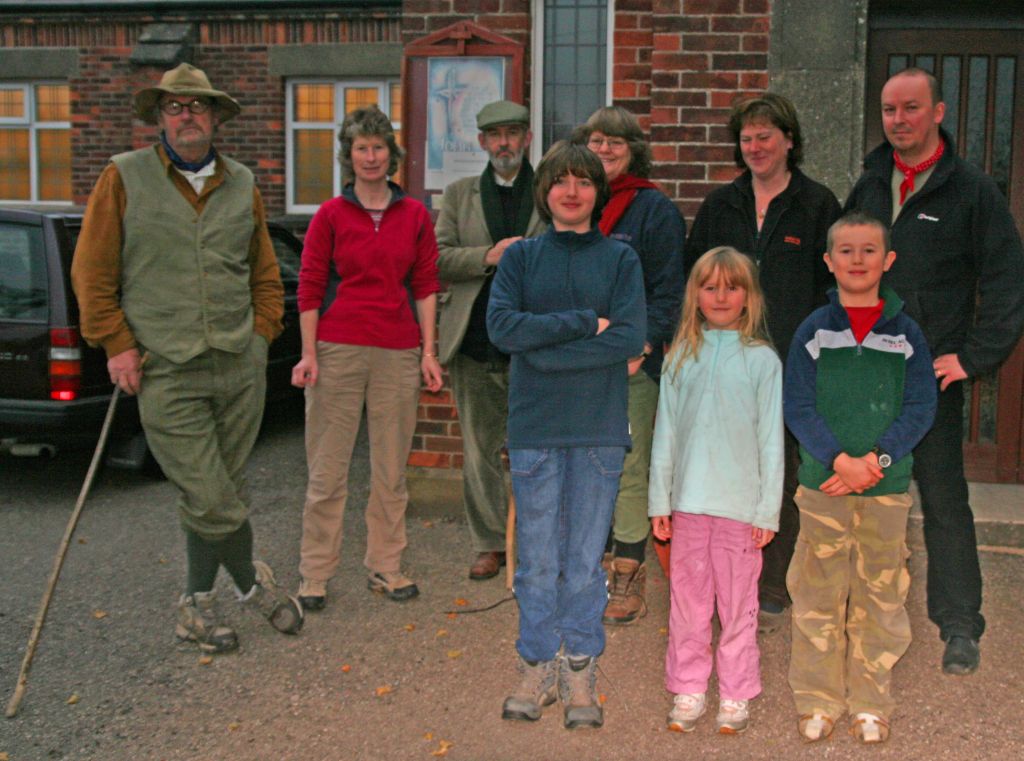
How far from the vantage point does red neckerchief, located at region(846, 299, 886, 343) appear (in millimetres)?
3555

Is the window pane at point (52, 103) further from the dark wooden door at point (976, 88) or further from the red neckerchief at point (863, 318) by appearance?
the red neckerchief at point (863, 318)

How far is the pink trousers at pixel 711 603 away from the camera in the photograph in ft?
11.9

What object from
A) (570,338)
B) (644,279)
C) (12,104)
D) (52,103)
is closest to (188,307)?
(570,338)

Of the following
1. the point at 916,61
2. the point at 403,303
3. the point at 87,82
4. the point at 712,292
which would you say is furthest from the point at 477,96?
the point at 87,82

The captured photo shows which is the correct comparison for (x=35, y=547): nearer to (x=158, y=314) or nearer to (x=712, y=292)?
(x=158, y=314)

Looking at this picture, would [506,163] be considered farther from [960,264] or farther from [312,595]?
[312,595]

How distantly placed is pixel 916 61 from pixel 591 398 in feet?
10.6

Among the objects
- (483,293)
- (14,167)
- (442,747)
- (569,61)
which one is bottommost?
(442,747)

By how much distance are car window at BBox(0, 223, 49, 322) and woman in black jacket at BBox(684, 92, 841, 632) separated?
13.1 feet

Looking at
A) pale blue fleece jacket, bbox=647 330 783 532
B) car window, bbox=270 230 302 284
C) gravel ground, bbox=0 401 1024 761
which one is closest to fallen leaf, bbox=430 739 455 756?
gravel ground, bbox=0 401 1024 761

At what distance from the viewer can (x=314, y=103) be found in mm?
13648

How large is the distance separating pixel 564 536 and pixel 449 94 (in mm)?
3011

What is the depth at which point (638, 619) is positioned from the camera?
4543 millimetres

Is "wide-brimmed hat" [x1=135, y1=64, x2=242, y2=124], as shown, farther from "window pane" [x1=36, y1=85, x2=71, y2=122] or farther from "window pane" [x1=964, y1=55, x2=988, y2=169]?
"window pane" [x1=36, y1=85, x2=71, y2=122]
